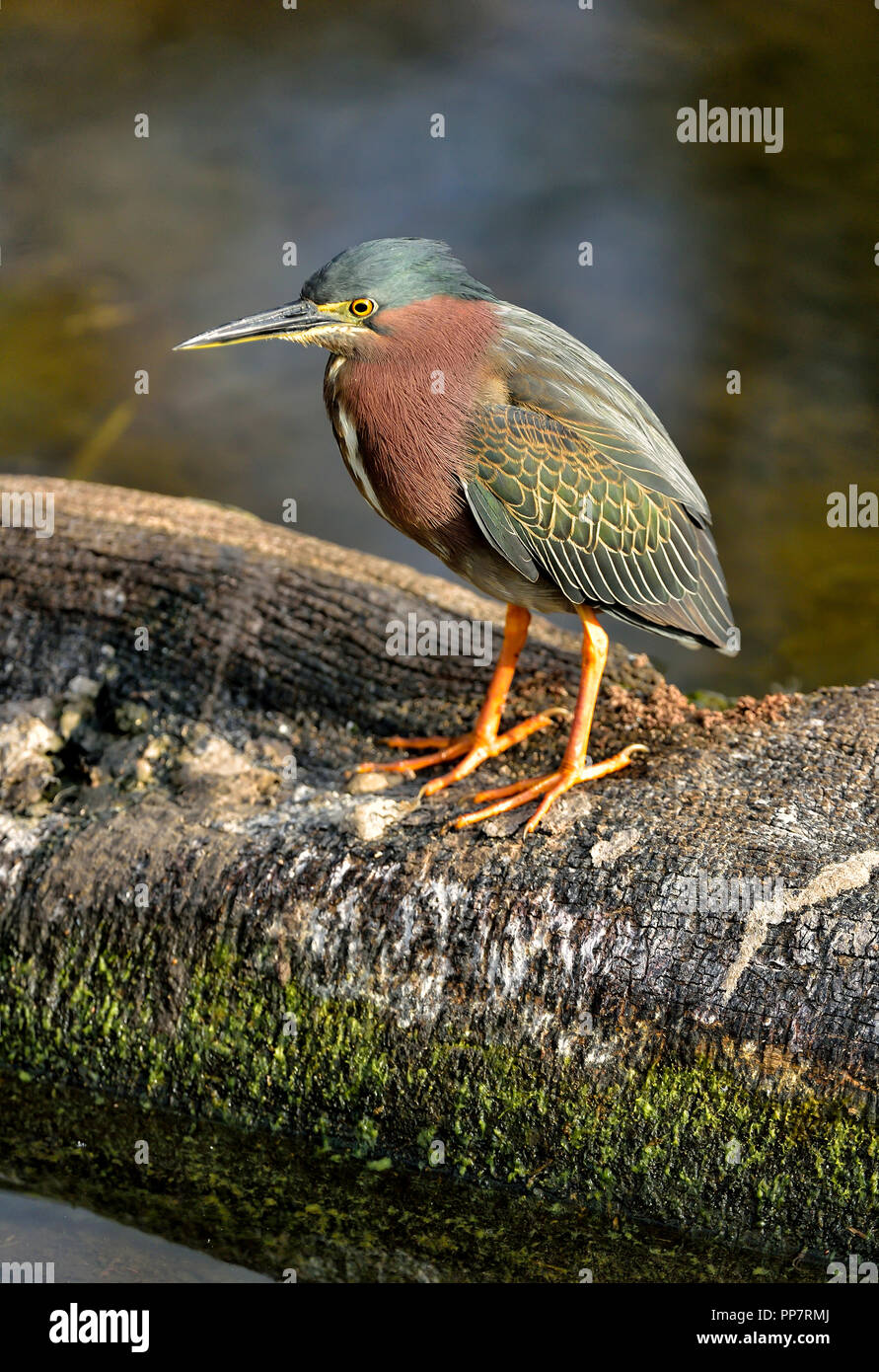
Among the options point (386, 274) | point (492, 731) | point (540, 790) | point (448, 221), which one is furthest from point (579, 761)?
point (448, 221)

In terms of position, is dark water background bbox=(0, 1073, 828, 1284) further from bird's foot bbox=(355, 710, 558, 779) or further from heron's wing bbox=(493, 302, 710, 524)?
heron's wing bbox=(493, 302, 710, 524)

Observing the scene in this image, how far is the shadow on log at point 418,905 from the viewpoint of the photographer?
314cm

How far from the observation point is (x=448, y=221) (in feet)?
39.0

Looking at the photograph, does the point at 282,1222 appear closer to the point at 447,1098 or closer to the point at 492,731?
the point at 447,1098

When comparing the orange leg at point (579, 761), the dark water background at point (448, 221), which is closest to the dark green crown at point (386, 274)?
the orange leg at point (579, 761)

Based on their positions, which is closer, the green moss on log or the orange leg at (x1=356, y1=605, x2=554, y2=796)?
the green moss on log

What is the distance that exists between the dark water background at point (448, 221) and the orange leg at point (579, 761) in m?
4.80

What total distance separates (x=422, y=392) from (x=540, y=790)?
1265 mm

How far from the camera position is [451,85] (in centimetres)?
1285

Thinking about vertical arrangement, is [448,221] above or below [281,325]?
above

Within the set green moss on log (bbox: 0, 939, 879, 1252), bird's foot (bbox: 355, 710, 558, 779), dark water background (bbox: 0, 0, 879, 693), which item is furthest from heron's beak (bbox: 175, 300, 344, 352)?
dark water background (bbox: 0, 0, 879, 693)

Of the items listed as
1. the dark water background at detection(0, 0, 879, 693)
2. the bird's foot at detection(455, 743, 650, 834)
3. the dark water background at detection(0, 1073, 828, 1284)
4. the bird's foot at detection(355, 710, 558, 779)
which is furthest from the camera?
the dark water background at detection(0, 0, 879, 693)

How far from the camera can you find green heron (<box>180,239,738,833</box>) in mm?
3727

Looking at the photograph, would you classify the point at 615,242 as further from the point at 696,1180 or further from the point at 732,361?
the point at 696,1180
